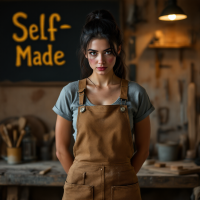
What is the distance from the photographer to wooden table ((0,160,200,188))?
2.55m

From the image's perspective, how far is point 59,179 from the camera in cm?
262

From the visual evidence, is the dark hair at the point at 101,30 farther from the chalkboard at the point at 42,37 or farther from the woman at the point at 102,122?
the chalkboard at the point at 42,37

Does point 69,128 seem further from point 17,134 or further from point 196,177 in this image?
point 17,134

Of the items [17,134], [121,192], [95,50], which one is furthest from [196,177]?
[17,134]

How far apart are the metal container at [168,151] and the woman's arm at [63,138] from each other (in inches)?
66.5

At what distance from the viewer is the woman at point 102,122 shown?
152 centimetres

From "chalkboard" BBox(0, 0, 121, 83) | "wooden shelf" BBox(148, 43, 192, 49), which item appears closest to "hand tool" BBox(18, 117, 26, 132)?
"chalkboard" BBox(0, 0, 121, 83)

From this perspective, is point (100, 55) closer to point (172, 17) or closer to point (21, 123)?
point (172, 17)

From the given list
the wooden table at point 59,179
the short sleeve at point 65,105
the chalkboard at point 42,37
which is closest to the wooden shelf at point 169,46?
the chalkboard at point 42,37

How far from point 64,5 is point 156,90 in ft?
4.86

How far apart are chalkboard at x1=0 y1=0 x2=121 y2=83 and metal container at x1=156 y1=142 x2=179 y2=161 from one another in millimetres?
1292

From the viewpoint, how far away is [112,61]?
1.60 metres

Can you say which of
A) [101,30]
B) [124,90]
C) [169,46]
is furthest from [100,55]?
[169,46]

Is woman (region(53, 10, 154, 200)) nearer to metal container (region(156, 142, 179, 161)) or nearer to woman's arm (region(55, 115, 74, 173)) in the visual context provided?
woman's arm (region(55, 115, 74, 173))
